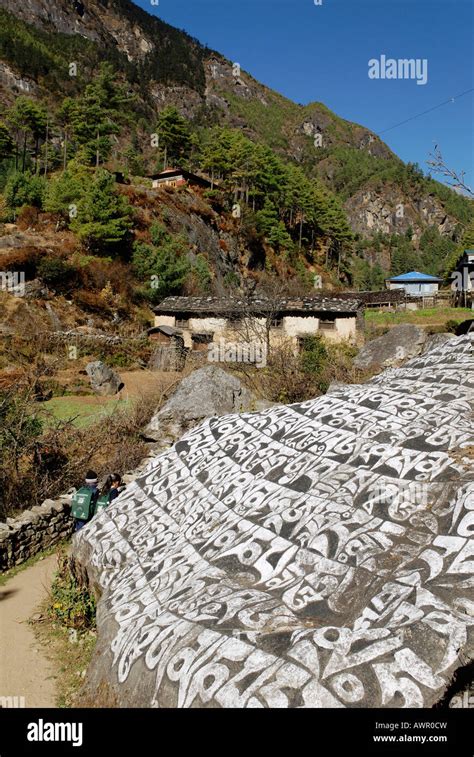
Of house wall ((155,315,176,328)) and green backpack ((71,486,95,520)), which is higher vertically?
house wall ((155,315,176,328))

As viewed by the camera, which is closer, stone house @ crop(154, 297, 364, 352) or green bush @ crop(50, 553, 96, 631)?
green bush @ crop(50, 553, 96, 631)

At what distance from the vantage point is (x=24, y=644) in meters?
6.37

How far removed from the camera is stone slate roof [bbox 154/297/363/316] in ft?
88.8

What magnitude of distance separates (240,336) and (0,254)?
1510 centimetres

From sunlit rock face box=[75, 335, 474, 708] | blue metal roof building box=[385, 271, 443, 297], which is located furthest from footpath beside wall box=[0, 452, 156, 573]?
blue metal roof building box=[385, 271, 443, 297]

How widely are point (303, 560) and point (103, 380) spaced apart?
17743mm

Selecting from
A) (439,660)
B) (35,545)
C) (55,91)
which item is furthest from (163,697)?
(55,91)

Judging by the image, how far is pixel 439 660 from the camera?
10.0 feet

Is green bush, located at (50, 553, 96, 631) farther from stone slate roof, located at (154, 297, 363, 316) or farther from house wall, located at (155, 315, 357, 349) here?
stone slate roof, located at (154, 297, 363, 316)

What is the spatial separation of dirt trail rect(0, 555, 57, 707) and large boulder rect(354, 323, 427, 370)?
49.9ft

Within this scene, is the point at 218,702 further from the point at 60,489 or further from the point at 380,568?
the point at 60,489

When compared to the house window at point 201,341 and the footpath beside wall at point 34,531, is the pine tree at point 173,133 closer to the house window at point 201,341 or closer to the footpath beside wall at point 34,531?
the house window at point 201,341

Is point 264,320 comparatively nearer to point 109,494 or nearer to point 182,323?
point 182,323

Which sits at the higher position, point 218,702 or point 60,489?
point 218,702
